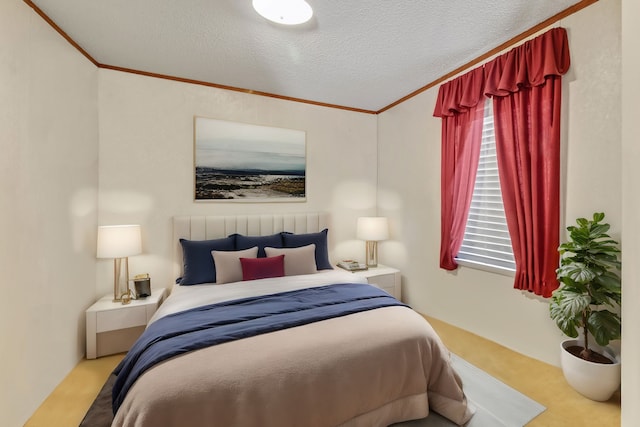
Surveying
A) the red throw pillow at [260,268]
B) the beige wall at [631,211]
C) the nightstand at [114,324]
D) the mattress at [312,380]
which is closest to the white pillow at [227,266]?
the red throw pillow at [260,268]

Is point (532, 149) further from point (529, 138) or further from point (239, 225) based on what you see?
point (239, 225)

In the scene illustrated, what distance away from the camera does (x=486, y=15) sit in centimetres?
210

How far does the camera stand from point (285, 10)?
2.00m

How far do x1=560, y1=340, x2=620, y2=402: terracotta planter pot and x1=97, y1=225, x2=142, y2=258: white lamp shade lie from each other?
3565mm

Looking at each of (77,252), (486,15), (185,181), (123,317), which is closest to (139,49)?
(185,181)

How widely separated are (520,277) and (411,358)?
136 cm

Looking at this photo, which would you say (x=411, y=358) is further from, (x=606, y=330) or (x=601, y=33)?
(x=601, y=33)

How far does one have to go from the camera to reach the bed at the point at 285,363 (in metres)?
1.34

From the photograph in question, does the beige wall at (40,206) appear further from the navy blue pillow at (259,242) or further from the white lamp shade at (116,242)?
the navy blue pillow at (259,242)

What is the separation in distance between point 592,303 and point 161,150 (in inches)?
153

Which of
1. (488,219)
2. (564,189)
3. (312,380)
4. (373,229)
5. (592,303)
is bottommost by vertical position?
(312,380)

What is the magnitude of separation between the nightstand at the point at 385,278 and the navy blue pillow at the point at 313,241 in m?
0.46

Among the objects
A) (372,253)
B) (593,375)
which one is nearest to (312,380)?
(593,375)

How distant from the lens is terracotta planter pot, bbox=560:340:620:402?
1809mm
